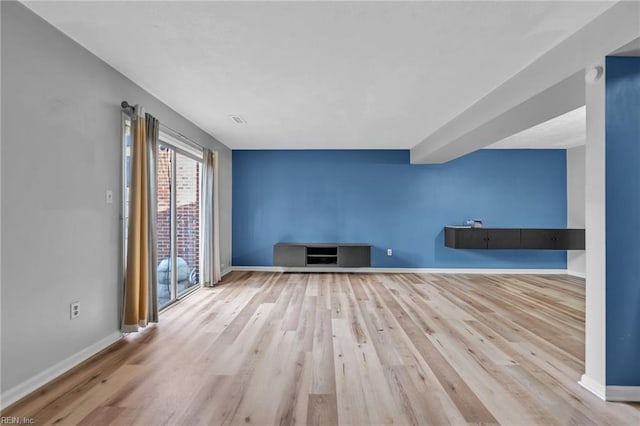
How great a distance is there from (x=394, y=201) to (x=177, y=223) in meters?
3.93

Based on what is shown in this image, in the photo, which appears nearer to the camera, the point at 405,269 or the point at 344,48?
the point at 344,48

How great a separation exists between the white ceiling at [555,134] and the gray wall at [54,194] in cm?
512

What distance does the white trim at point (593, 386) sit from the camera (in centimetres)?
188

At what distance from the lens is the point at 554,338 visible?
278 centimetres

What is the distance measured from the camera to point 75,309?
2.23m

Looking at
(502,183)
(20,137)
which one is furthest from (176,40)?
(502,183)

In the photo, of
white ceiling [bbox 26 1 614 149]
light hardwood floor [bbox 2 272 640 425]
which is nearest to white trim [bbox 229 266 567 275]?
A: light hardwood floor [bbox 2 272 640 425]

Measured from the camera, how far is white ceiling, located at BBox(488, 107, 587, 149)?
408 cm

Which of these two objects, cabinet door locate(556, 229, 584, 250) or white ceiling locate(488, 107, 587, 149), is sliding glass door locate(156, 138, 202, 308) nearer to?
white ceiling locate(488, 107, 587, 149)

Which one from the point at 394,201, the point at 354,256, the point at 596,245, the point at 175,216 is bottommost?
the point at 354,256

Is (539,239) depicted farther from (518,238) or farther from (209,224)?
(209,224)

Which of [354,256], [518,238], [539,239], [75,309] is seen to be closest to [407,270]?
[354,256]

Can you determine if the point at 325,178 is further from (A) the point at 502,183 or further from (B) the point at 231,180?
(A) the point at 502,183

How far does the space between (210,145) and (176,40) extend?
292 centimetres
